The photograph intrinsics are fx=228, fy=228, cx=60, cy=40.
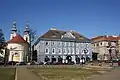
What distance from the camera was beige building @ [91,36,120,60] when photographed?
118 metres

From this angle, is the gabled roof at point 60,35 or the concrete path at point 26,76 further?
the gabled roof at point 60,35

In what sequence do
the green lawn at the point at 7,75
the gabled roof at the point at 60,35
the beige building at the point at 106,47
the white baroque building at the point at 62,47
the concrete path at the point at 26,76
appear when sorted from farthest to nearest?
the beige building at the point at 106,47 → the gabled roof at the point at 60,35 → the white baroque building at the point at 62,47 → the green lawn at the point at 7,75 → the concrete path at the point at 26,76

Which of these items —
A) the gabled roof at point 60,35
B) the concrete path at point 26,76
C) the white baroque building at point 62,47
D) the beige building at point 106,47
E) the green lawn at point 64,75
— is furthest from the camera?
the beige building at point 106,47

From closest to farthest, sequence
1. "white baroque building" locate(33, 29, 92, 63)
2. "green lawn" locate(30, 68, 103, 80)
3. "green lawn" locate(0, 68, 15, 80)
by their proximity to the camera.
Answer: "green lawn" locate(30, 68, 103, 80) → "green lawn" locate(0, 68, 15, 80) → "white baroque building" locate(33, 29, 92, 63)

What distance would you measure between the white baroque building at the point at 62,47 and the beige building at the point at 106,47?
15.7 metres

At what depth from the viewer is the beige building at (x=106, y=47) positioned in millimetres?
117875

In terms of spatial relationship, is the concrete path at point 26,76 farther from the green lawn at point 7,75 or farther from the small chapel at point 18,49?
the small chapel at point 18,49

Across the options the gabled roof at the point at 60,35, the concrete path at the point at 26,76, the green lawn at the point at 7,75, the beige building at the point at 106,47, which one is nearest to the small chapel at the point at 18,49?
the gabled roof at the point at 60,35

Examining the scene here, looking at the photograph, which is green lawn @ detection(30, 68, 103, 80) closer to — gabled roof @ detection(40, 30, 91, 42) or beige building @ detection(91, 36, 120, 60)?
gabled roof @ detection(40, 30, 91, 42)

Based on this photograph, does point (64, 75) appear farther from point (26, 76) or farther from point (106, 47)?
point (106, 47)

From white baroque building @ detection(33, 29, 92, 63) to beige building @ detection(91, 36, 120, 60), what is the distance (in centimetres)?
1571

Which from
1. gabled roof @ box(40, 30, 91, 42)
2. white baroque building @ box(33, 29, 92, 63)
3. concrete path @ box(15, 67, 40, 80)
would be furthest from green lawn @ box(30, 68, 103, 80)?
gabled roof @ box(40, 30, 91, 42)

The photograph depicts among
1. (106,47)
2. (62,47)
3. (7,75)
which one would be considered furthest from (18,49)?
(7,75)

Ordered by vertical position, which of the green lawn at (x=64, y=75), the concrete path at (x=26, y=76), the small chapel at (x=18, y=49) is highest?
the small chapel at (x=18, y=49)
